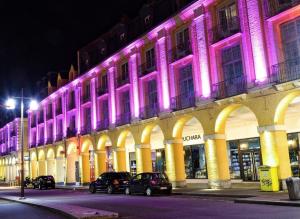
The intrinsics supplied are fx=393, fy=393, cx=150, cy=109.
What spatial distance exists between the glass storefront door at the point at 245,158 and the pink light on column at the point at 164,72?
606 centimetres

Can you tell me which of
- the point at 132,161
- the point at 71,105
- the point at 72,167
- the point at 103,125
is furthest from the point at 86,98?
the point at 72,167

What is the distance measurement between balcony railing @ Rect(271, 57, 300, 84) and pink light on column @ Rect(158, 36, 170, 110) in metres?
10.0

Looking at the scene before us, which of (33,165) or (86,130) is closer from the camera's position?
(86,130)

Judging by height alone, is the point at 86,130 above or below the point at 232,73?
below

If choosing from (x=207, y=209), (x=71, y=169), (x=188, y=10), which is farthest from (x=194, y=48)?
(x=71, y=169)

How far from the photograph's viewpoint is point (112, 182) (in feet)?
92.4

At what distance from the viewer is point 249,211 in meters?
13.6

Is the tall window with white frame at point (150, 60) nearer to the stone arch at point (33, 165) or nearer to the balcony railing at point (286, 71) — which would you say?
the balcony railing at point (286, 71)

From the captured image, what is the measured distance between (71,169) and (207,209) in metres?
35.4

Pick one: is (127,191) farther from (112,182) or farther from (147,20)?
(147,20)

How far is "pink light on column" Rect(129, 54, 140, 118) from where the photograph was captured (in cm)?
3353

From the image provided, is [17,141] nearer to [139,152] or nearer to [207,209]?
[139,152]

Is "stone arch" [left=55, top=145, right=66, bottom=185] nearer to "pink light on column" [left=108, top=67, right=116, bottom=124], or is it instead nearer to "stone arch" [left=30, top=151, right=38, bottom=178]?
"stone arch" [left=30, top=151, right=38, bottom=178]

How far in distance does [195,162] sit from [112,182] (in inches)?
346
